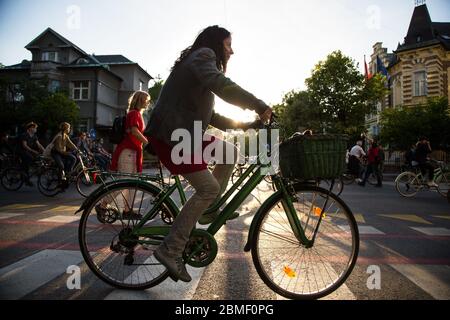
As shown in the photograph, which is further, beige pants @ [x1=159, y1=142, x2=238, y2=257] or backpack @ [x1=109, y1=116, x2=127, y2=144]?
backpack @ [x1=109, y1=116, x2=127, y2=144]

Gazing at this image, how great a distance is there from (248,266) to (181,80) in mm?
2002

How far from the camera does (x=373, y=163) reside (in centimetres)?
1427

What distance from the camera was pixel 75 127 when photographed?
3131cm

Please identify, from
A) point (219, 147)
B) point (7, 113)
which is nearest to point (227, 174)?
point (219, 147)

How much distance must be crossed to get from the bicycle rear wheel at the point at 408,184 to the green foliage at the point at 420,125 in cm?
1520

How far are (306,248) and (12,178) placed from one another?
10276 millimetres

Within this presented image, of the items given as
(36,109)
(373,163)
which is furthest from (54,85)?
(373,163)

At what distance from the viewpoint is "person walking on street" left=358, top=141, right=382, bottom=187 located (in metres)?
14.0

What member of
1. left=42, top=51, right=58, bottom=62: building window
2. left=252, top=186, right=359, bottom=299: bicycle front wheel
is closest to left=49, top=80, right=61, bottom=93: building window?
left=42, top=51, right=58, bottom=62: building window

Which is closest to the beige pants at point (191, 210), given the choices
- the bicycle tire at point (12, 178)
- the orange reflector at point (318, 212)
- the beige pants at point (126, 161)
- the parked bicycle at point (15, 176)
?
the orange reflector at point (318, 212)

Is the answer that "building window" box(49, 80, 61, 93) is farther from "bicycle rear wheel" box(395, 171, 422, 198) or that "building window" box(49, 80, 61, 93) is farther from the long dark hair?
the long dark hair

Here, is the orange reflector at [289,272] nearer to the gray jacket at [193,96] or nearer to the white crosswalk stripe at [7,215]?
the gray jacket at [193,96]

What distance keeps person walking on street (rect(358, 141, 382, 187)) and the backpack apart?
1145cm

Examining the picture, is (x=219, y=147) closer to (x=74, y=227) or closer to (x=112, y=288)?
(x=112, y=288)
